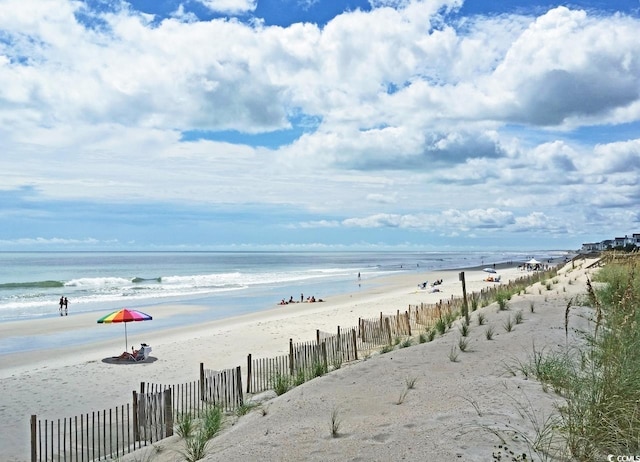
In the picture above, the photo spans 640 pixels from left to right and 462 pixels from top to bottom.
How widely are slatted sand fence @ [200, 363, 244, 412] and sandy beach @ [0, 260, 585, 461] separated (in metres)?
1.61

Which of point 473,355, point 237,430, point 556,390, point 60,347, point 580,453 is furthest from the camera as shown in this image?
A: point 60,347

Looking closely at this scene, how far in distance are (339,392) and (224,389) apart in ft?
9.30

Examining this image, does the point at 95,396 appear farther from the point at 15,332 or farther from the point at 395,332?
the point at 15,332

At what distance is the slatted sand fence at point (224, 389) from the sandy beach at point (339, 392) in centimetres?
161

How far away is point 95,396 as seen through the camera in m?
13.4

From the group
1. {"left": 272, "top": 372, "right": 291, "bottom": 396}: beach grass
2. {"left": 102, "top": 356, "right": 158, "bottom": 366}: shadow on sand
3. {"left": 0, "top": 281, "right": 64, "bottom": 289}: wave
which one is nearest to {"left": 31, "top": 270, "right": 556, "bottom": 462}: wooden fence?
{"left": 272, "top": 372, "right": 291, "bottom": 396}: beach grass

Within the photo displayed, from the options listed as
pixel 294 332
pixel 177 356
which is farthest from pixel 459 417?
pixel 294 332

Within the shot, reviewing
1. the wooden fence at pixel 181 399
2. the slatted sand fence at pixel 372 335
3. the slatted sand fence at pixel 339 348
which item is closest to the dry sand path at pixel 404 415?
the wooden fence at pixel 181 399

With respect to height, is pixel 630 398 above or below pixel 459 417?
above

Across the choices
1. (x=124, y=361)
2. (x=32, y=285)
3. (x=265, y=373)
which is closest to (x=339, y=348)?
(x=265, y=373)

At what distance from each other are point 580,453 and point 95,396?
38.9 ft

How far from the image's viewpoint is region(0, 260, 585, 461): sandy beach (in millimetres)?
5949

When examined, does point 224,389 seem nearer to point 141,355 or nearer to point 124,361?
point 141,355

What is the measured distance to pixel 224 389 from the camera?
34.4 feet
